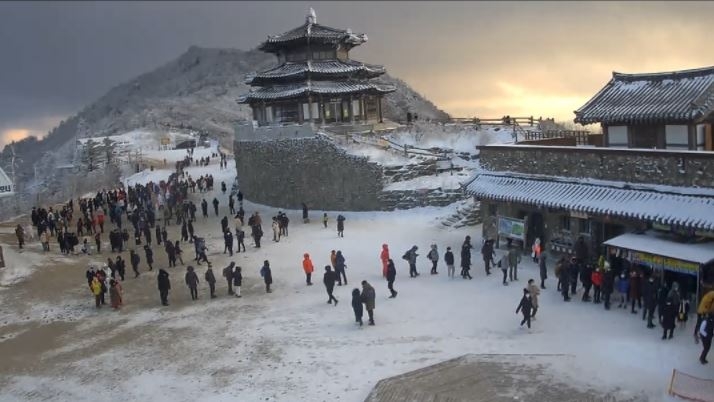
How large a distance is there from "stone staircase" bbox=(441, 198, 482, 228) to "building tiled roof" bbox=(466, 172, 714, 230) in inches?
172

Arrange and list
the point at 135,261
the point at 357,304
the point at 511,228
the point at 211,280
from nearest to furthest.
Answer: the point at 357,304 < the point at 211,280 < the point at 511,228 < the point at 135,261

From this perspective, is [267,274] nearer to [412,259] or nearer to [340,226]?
[412,259]

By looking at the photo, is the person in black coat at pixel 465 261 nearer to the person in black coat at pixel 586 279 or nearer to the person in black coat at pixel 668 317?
the person in black coat at pixel 586 279

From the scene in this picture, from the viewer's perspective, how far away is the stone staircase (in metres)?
29.9

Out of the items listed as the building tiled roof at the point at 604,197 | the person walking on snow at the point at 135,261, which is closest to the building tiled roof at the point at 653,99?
the building tiled roof at the point at 604,197

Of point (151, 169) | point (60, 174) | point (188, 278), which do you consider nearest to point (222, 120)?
point (60, 174)

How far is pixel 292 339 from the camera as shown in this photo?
55.1 ft

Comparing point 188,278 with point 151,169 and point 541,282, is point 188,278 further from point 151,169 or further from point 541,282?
point 151,169

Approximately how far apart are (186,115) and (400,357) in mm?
100500

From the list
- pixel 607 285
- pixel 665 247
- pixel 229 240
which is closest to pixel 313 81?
pixel 229 240

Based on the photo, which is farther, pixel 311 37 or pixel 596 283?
pixel 311 37

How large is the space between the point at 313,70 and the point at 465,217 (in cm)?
1685

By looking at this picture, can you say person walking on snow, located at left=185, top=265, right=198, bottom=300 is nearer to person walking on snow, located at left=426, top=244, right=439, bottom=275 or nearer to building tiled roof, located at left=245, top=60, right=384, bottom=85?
person walking on snow, located at left=426, top=244, right=439, bottom=275

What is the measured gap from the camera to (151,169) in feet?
185
